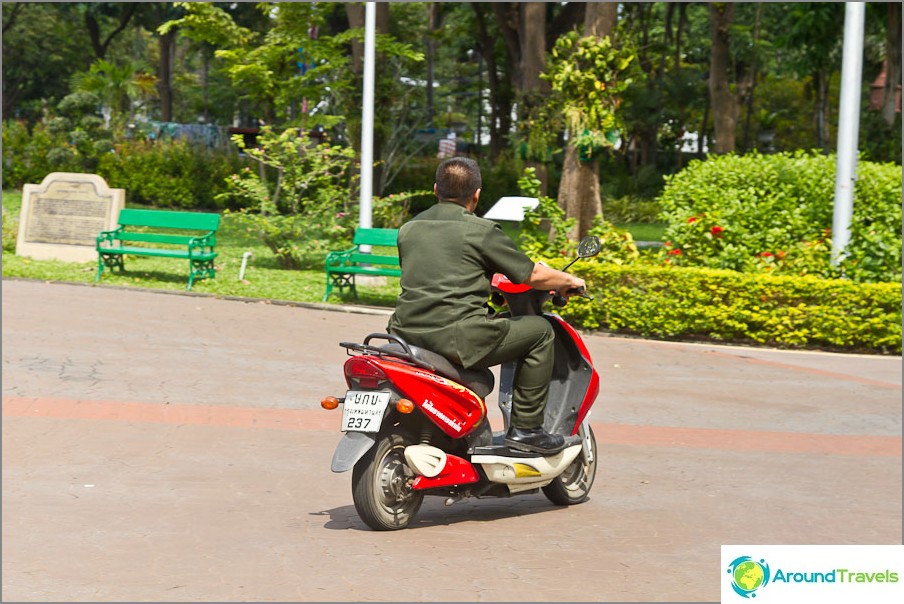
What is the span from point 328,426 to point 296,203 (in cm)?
1083

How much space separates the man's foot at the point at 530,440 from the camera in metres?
6.01

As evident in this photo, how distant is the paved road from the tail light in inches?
27.6

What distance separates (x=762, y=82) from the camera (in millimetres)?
57062

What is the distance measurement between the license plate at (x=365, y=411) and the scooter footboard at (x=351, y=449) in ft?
0.22

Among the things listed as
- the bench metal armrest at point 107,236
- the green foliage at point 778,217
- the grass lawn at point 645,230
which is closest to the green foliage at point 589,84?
the green foliage at point 778,217

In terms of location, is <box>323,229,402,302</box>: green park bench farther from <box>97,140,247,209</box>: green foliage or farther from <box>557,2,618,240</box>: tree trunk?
<box>97,140,247,209</box>: green foliage

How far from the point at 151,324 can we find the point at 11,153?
767 inches

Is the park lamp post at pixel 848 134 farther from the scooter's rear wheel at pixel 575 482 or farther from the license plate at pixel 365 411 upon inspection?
the license plate at pixel 365 411

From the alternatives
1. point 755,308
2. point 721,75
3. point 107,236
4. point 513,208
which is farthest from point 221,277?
point 721,75

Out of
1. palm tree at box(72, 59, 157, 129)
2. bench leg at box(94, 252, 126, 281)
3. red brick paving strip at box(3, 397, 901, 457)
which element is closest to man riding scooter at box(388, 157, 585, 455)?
red brick paving strip at box(3, 397, 901, 457)

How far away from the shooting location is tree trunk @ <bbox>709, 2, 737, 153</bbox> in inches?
1101

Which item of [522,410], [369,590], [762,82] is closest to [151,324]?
[522,410]

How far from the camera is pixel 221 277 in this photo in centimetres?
1756

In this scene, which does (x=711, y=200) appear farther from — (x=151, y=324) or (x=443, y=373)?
(x=443, y=373)
